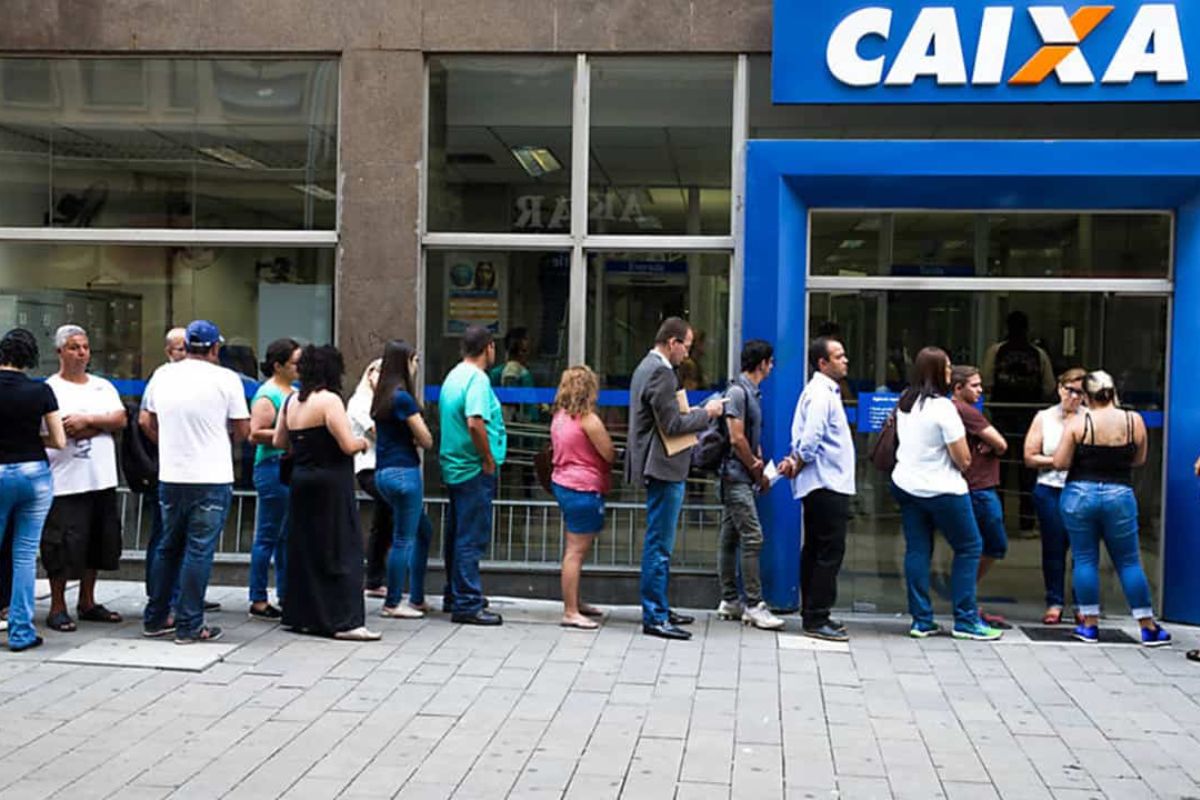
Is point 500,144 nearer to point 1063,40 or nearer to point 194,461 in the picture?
point 194,461

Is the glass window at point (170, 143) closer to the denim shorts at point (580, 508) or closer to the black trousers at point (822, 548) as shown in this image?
the denim shorts at point (580, 508)

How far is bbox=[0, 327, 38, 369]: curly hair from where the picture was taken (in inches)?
301

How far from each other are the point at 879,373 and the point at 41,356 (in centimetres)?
634

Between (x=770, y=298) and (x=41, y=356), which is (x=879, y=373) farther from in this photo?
(x=41, y=356)

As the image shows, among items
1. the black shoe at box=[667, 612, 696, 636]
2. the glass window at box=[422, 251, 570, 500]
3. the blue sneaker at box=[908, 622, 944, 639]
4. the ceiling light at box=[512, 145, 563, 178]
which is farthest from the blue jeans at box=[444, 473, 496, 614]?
the blue sneaker at box=[908, 622, 944, 639]

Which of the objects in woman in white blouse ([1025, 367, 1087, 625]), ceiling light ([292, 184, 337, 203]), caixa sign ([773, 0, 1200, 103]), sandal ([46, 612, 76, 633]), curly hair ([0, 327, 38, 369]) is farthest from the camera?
ceiling light ([292, 184, 337, 203])

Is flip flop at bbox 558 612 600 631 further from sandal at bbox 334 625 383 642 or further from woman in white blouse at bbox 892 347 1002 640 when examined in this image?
woman in white blouse at bbox 892 347 1002 640

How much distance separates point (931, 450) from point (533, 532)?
2.99 metres

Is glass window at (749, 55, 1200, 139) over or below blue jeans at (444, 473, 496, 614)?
over

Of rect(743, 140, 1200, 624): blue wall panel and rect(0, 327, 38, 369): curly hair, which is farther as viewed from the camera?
rect(743, 140, 1200, 624): blue wall panel

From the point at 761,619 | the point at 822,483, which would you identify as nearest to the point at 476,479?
the point at 761,619

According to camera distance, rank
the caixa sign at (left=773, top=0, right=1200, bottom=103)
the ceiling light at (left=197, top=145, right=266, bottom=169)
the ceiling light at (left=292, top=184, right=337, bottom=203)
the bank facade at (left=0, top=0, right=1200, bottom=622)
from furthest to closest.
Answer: the ceiling light at (left=197, top=145, right=266, bottom=169) < the ceiling light at (left=292, top=184, right=337, bottom=203) < the bank facade at (left=0, top=0, right=1200, bottom=622) < the caixa sign at (left=773, top=0, right=1200, bottom=103)

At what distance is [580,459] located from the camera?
8695 millimetres

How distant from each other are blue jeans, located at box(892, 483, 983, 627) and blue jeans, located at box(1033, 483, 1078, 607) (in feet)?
2.61
